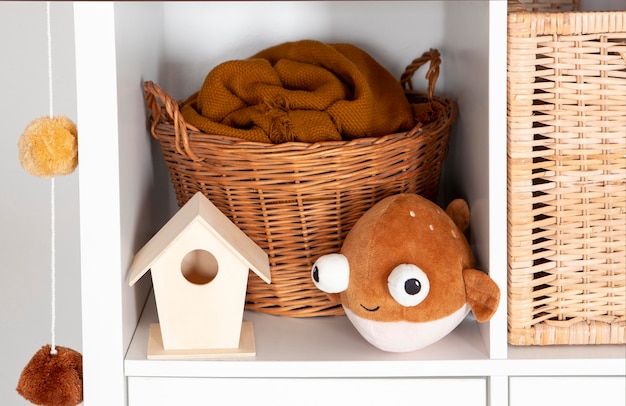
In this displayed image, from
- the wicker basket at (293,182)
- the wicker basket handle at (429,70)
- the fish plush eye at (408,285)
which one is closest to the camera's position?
the fish plush eye at (408,285)

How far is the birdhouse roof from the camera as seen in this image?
94 centimetres

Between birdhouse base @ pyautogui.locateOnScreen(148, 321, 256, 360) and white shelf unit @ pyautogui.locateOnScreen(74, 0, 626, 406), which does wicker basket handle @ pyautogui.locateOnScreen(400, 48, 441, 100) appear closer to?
white shelf unit @ pyautogui.locateOnScreen(74, 0, 626, 406)

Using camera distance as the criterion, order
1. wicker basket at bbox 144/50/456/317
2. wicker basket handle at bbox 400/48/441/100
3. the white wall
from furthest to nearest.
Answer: the white wall < wicker basket handle at bbox 400/48/441/100 < wicker basket at bbox 144/50/456/317

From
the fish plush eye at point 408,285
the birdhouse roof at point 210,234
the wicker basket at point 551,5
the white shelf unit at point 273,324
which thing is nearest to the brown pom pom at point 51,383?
the white shelf unit at point 273,324

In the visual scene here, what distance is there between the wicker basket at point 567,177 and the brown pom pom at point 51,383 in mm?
493

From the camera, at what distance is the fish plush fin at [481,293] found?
0.92 m

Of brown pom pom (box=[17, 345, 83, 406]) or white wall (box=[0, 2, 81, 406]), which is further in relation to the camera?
white wall (box=[0, 2, 81, 406])

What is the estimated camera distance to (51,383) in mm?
946

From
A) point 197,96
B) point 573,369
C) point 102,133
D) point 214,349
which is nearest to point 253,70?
point 197,96

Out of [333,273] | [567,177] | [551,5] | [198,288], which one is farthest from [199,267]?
[551,5]

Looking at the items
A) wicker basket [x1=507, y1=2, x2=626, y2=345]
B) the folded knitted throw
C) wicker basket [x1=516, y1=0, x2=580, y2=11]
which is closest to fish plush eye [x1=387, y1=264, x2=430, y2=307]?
wicker basket [x1=507, y1=2, x2=626, y2=345]

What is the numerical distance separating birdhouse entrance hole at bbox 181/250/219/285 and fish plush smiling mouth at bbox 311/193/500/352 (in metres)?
0.15

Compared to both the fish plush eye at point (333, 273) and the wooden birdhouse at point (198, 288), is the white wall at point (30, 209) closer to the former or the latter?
the wooden birdhouse at point (198, 288)

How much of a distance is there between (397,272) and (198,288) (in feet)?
0.74
